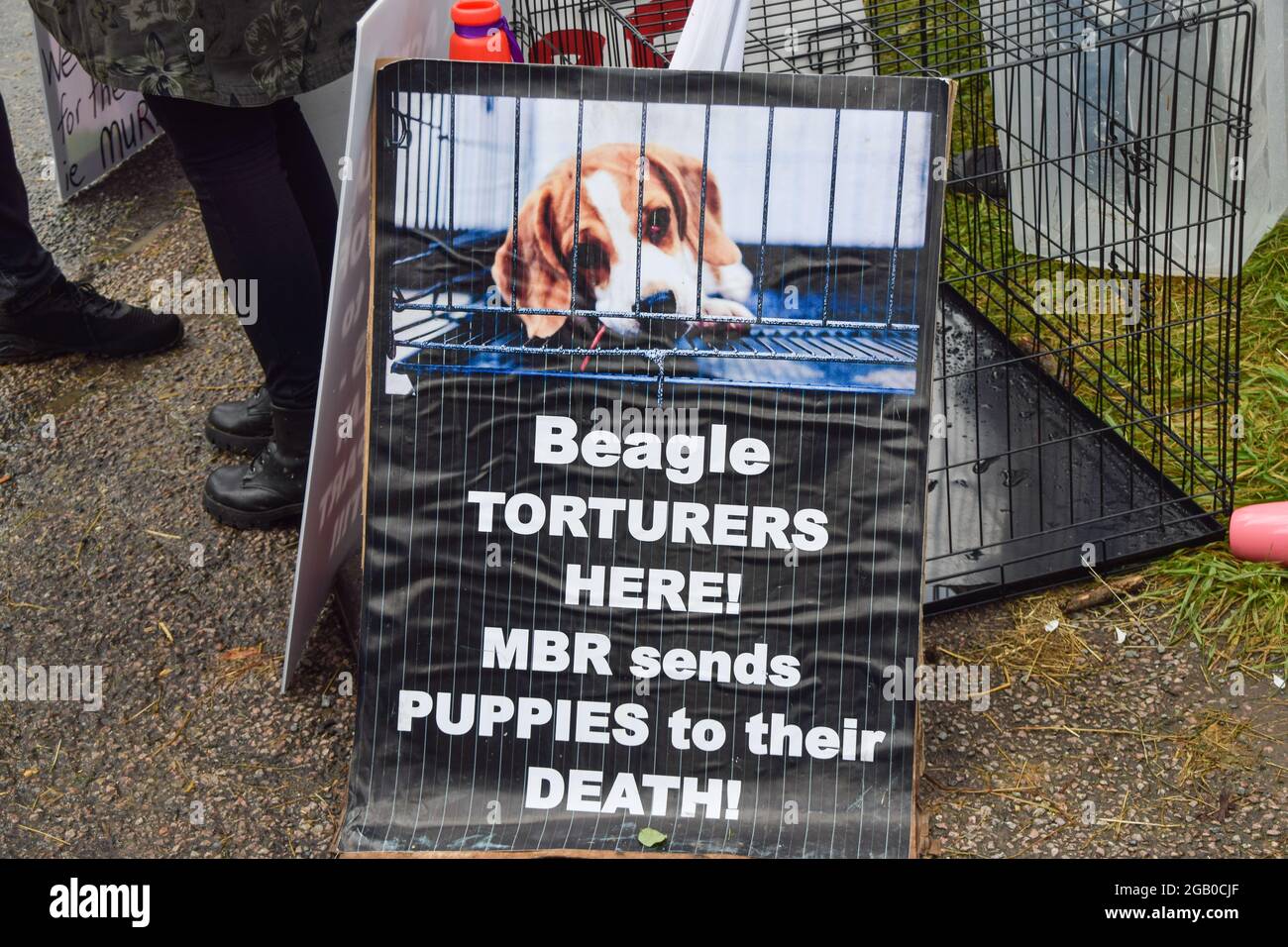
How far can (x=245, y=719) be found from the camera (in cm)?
254

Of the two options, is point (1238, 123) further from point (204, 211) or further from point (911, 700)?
point (204, 211)

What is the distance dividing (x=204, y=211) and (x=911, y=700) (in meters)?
1.68

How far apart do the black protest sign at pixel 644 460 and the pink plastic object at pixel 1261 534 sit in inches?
40.4

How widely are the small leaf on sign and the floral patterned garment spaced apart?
1479mm

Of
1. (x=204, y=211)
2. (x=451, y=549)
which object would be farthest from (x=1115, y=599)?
(x=204, y=211)

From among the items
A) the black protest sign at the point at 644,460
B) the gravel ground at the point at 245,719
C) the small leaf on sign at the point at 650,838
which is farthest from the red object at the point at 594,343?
the gravel ground at the point at 245,719

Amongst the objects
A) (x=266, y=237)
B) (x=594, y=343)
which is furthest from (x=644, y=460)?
(x=266, y=237)

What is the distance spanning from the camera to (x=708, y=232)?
2037 millimetres

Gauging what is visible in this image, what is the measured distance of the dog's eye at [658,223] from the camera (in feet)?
6.68

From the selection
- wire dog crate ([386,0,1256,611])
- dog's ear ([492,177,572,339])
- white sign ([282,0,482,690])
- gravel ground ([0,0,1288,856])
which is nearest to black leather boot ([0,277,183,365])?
gravel ground ([0,0,1288,856])

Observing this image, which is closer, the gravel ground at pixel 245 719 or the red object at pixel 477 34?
the red object at pixel 477 34

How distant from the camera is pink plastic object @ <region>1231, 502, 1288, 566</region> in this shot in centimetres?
269

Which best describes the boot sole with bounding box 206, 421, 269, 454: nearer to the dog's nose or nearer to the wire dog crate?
the wire dog crate

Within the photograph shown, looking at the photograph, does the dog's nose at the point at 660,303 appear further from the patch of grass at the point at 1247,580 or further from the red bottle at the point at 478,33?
the patch of grass at the point at 1247,580
